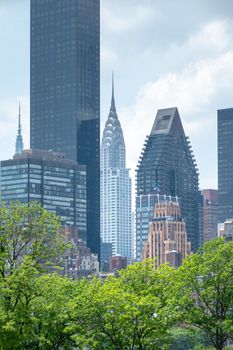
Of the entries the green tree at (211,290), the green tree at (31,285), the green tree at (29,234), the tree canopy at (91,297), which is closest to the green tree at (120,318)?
the tree canopy at (91,297)

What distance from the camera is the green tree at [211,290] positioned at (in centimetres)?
8644

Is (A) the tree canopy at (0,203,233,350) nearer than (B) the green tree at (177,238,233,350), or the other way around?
(A) the tree canopy at (0,203,233,350)

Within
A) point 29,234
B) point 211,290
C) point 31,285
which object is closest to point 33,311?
point 31,285

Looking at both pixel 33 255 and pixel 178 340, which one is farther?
pixel 178 340

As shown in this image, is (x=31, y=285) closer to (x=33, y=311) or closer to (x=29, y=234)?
(x=33, y=311)

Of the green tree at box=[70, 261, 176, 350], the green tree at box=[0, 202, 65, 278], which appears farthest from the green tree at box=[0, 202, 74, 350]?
the green tree at box=[70, 261, 176, 350]

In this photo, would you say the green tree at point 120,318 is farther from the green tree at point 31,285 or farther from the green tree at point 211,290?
the green tree at point 211,290

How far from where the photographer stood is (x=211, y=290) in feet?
286

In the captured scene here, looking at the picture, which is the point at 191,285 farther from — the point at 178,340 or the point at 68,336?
the point at 178,340

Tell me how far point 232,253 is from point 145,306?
1023cm

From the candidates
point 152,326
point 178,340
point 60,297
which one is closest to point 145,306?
point 152,326

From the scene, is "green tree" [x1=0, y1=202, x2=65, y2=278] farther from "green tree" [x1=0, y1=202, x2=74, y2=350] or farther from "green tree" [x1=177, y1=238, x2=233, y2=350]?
"green tree" [x1=177, y1=238, x2=233, y2=350]

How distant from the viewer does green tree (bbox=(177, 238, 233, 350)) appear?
3403 inches

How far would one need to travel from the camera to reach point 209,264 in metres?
88.1
